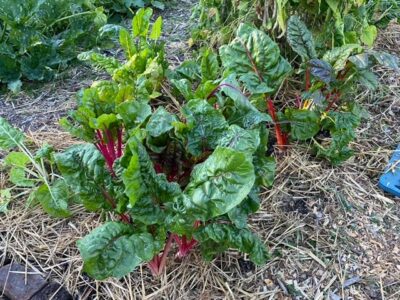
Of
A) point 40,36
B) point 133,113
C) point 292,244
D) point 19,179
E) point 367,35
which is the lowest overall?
point 292,244

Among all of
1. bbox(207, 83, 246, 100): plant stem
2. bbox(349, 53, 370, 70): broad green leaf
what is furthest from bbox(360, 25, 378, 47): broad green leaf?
bbox(207, 83, 246, 100): plant stem

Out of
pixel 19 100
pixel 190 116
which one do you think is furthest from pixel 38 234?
pixel 19 100

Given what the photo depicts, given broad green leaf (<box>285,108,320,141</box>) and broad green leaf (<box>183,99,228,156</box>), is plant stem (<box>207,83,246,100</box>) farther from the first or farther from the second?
broad green leaf (<box>285,108,320,141</box>)

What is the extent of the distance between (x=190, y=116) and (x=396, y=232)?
0.86 meters

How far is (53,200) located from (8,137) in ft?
1.00

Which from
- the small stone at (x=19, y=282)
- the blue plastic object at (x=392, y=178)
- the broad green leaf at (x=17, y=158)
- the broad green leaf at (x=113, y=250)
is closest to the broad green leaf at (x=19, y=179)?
the broad green leaf at (x=17, y=158)

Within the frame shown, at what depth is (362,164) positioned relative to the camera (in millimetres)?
2012

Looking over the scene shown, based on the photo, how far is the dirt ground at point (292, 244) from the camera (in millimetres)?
1556

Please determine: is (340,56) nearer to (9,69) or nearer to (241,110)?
(241,110)

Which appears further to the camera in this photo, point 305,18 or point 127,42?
point 305,18

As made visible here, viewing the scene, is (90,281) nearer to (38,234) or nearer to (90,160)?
(38,234)

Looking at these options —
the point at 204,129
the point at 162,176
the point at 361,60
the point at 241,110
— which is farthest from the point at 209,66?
the point at 162,176

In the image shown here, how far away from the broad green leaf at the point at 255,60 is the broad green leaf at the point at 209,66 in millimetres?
74

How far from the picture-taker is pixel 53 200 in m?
1.67
